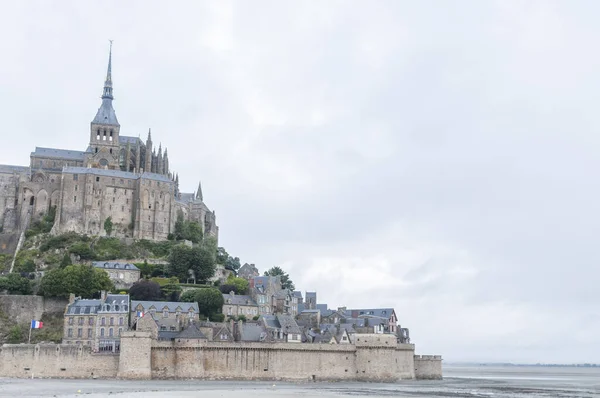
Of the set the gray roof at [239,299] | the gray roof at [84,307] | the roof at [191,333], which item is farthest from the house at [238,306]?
the gray roof at [84,307]

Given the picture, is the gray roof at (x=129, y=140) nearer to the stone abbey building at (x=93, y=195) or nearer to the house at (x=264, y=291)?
the stone abbey building at (x=93, y=195)

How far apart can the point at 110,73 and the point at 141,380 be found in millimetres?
54118

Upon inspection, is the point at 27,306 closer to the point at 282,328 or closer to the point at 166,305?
the point at 166,305

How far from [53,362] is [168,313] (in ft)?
36.9

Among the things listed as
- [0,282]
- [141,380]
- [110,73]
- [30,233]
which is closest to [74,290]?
[0,282]

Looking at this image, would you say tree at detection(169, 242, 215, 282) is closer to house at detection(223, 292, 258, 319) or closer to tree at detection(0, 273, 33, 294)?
house at detection(223, 292, 258, 319)

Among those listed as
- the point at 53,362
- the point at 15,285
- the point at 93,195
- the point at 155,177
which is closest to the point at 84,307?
the point at 53,362

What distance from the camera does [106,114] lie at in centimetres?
9369

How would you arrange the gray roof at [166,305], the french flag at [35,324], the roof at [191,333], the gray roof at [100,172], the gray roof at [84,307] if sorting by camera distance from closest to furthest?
1. the roof at [191,333]
2. the gray roof at [84,307]
3. the french flag at [35,324]
4. the gray roof at [166,305]
5. the gray roof at [100,172]

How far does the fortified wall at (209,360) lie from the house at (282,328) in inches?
124

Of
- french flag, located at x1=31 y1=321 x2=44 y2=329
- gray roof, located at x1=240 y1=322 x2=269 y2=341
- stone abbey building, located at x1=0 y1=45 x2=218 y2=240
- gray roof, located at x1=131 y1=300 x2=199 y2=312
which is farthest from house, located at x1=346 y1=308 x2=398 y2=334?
french flag, located at x1=31 y1=321 x2=44 y2=329

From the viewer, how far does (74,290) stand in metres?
65.7

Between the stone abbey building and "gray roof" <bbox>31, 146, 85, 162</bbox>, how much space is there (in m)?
0.12

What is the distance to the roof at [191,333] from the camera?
59.1m
